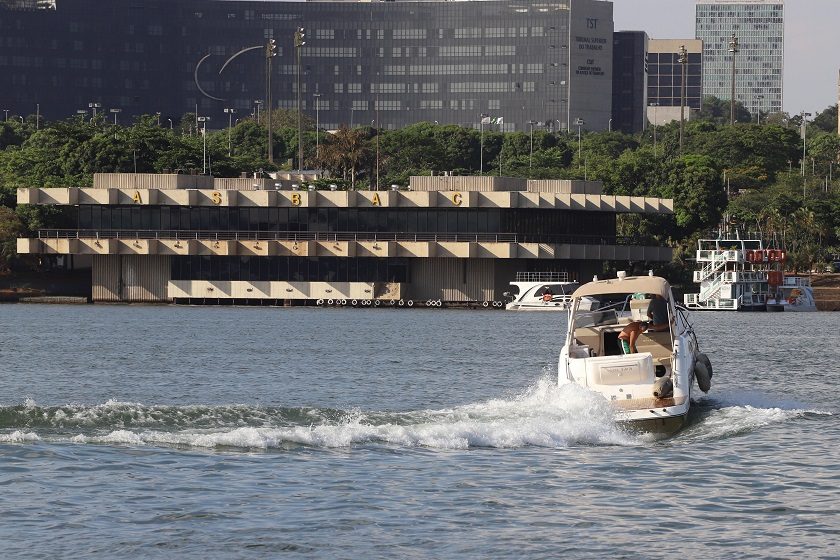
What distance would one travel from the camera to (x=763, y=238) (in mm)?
169250

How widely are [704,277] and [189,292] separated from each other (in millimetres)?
48848

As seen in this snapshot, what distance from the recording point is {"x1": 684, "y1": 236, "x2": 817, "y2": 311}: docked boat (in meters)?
148

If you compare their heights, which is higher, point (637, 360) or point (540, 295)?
point (637, 360)

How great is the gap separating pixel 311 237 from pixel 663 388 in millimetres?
107649

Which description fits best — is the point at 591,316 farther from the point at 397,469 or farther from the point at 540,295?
the point at 540,295

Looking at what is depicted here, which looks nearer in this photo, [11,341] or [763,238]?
[11,341]

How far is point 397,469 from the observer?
3428 centimetres

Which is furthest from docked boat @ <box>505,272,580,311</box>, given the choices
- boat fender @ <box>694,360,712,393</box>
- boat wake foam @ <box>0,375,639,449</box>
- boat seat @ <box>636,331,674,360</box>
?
boat wake foam @ <box>0,375,639,449</box>

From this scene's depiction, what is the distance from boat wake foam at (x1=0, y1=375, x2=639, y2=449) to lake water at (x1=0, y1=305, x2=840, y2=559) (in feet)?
0.25

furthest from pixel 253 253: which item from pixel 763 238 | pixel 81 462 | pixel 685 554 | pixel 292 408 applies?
pixel 685 554

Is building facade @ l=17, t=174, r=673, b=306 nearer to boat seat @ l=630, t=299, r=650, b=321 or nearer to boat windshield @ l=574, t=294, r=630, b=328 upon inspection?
boat windshield @ l=574, t=294, r=630, b=328

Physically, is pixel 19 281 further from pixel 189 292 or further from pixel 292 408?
pixel 292 408

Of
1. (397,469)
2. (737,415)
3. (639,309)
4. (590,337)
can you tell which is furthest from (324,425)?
(737,415)

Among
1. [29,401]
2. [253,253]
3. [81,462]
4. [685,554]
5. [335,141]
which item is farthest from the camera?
[335,141]
